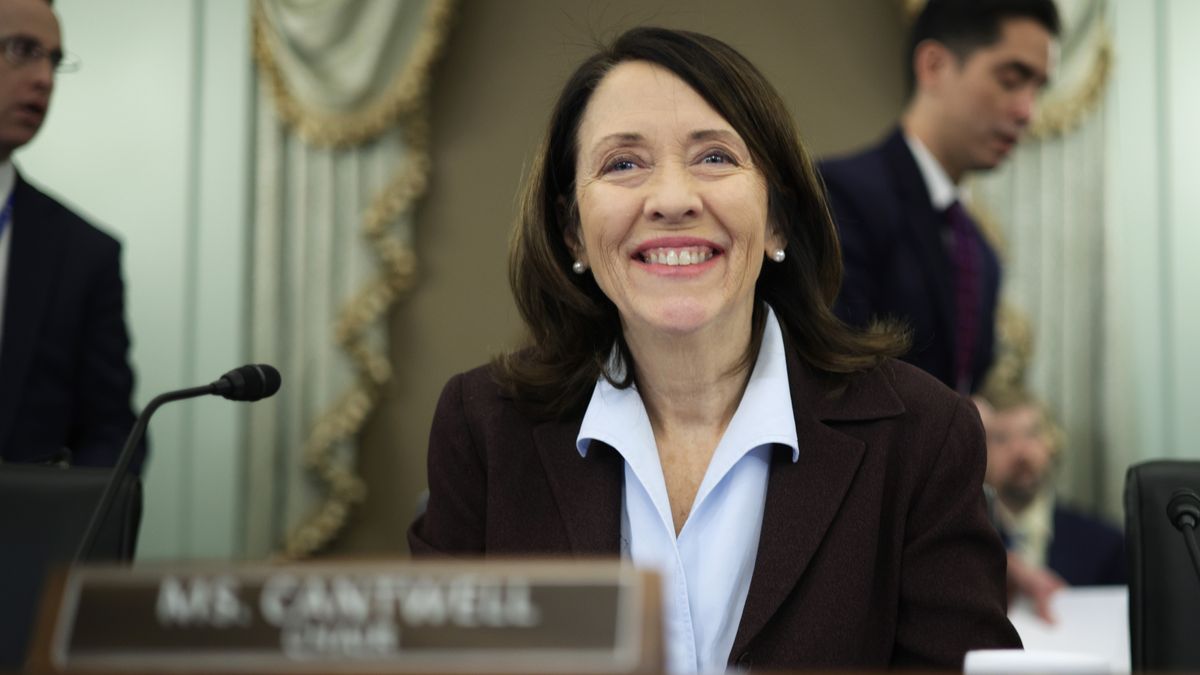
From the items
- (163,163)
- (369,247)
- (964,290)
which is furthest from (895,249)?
(163,163)

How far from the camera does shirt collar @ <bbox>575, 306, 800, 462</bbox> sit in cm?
170

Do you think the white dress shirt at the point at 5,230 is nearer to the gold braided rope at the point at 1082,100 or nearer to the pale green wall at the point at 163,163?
the pale green wall at the point at 163,163

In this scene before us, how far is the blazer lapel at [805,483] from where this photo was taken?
1573 millimetres

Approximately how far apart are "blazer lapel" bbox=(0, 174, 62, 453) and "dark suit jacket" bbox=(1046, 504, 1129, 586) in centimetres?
280

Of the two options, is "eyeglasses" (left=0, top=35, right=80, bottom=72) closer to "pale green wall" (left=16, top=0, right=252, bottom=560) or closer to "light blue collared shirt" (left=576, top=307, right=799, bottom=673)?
"light blue collared shirt" (left=576, top=307, right=799, bottom=673)

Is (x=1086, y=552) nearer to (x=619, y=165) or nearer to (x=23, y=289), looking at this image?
(x=619, y=165)

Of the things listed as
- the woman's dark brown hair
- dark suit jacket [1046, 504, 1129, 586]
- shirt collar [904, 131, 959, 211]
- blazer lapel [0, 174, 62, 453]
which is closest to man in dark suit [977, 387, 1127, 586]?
dark suit jacket [1046, 504, 1129, 586]

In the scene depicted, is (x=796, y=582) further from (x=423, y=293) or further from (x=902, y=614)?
(x=423, y=293)

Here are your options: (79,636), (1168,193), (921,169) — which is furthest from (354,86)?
(79,636)

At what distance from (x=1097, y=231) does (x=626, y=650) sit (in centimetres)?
418

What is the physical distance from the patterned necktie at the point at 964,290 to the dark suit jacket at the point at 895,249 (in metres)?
0.05

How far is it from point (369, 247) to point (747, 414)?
10.8 ft

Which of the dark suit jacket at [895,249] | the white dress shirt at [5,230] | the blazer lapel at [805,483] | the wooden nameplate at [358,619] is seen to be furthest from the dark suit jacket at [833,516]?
the white dress shirt at [5,230]

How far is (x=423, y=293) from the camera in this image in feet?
16.3
